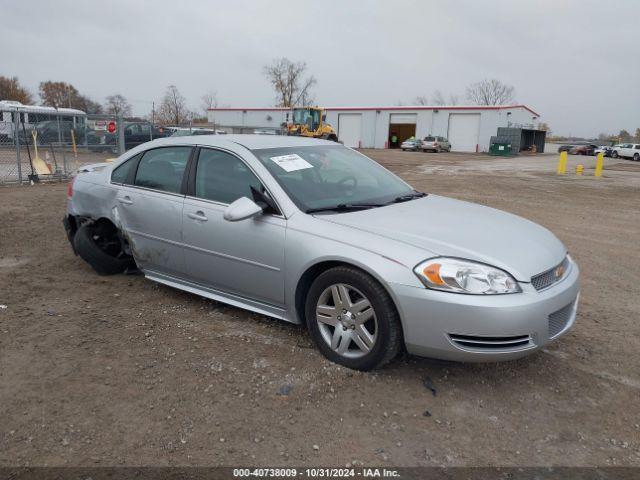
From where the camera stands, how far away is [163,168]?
439 cm

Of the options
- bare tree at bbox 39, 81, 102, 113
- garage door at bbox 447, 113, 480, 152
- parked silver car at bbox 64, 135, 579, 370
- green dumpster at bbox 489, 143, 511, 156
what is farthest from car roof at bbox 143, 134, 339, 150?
bare tree at bbox 39, 81, 102, 113

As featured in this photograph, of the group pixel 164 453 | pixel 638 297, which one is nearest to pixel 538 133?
pixel 638 297

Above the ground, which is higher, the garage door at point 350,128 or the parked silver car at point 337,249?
the garage door at point 350,128

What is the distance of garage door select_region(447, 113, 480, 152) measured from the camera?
1906 inches

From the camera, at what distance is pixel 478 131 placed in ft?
159

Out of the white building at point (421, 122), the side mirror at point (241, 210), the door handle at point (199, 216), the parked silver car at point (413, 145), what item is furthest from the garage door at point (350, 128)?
the side mirror at point (241, 210)

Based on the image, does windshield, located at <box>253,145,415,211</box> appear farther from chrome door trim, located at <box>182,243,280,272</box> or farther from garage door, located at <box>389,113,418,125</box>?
garage door, located at <box>389,113,418,125</box>

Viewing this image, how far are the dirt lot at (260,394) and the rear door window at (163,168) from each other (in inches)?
39.3

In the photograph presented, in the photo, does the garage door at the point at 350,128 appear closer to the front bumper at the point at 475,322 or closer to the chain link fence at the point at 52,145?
the chain link fence at the point at 52,145

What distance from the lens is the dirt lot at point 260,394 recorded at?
2564mm

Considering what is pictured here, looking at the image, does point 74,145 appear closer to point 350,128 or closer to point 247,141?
point 247,141

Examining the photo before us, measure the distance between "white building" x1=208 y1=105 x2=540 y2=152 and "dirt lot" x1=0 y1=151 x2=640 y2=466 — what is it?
148ft

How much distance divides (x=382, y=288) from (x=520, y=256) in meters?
0.87

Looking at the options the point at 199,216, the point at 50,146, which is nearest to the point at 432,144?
the point at 50,146
